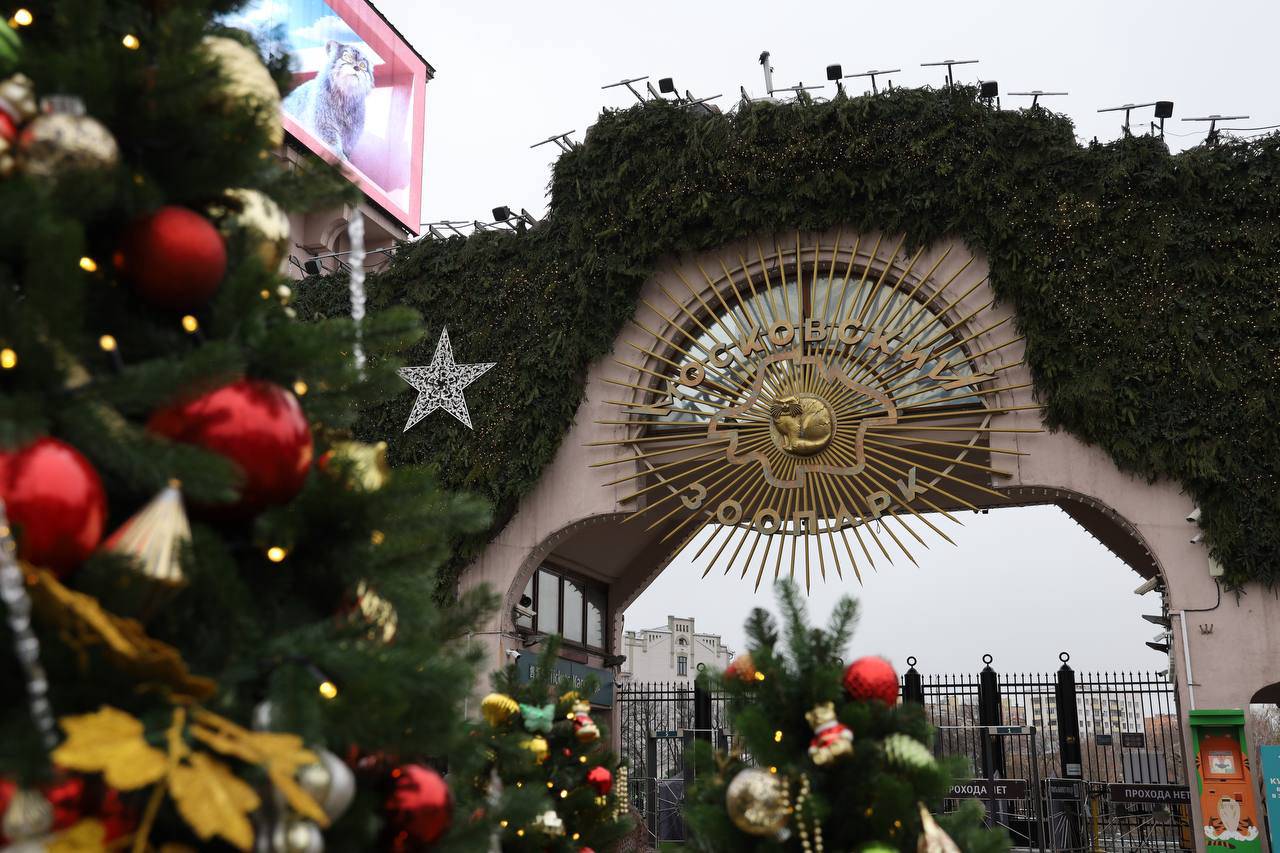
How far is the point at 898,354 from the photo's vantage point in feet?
39.1

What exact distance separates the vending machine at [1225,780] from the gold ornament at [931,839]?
821 cm

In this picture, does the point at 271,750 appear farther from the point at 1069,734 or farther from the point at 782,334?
the point at 1069,734

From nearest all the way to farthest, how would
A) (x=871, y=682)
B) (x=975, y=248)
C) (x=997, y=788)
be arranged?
(x=871, y=682), (x=997, y=788), (x=975, y=248)

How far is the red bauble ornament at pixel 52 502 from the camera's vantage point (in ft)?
4.99

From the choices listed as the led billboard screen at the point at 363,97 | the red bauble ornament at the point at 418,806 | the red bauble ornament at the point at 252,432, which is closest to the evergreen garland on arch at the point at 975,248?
the red bauble ornament at the point at 418,806

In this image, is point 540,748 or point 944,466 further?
point 944,466

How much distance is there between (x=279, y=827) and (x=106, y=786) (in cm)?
26

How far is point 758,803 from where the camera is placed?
3354 millimetres

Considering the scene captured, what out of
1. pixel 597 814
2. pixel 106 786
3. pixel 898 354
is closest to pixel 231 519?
pixel 106 786

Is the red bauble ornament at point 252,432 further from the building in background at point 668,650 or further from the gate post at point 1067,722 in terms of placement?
the building in background at point 668,650

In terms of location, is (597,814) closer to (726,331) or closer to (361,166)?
(726,331)

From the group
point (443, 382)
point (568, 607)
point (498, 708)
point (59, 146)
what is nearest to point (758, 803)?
point (59, 146)

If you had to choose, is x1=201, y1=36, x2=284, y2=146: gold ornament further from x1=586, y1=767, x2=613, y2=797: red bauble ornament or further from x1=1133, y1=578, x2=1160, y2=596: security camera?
x1=1133, y1=578, x2=1160, y2=596: security camera

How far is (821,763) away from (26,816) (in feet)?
8.07
